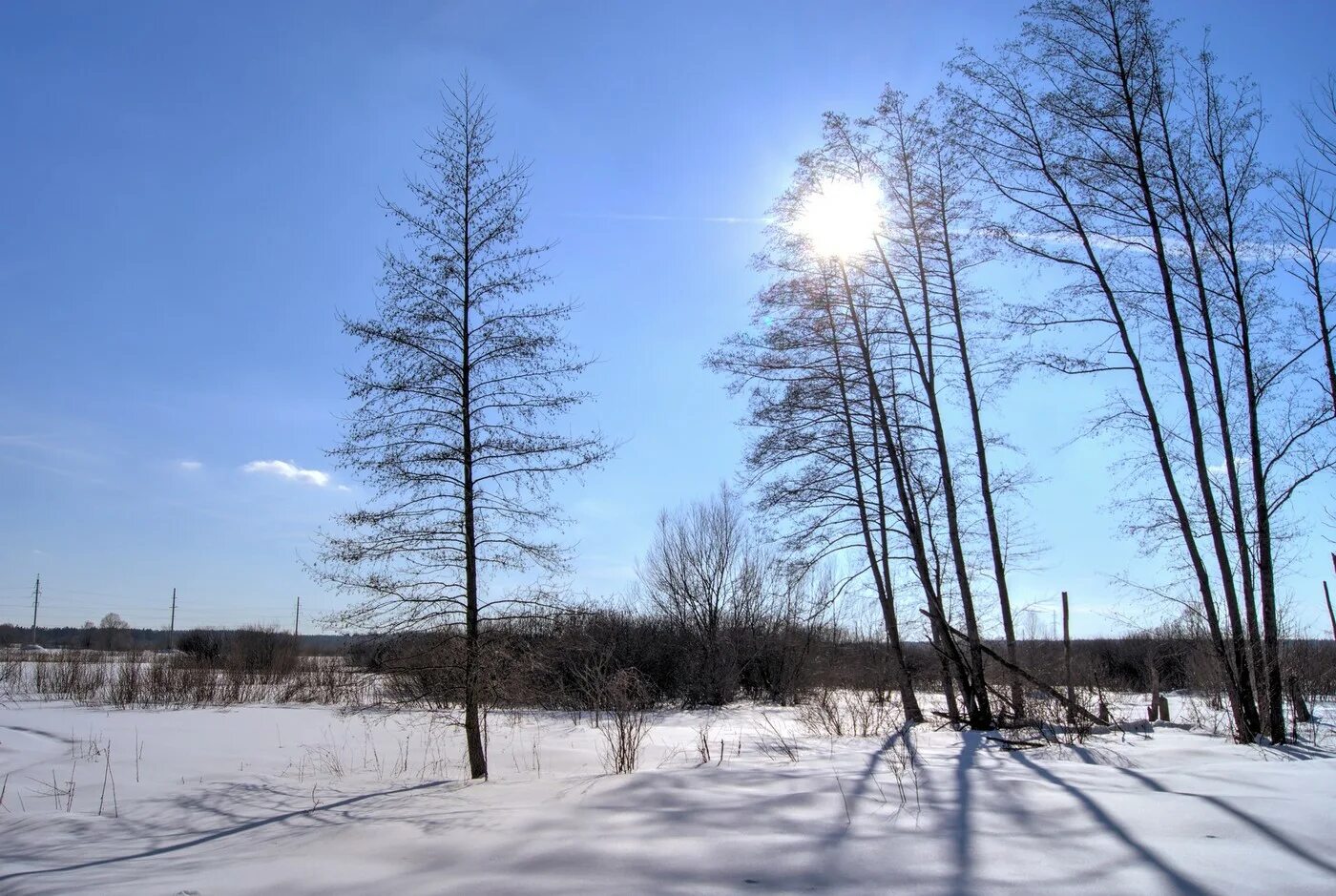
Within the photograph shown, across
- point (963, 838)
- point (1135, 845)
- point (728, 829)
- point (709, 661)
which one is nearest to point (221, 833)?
point (728, 829)

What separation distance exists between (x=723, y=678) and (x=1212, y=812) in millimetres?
21431

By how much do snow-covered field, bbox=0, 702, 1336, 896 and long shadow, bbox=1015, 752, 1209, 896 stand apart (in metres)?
0.02

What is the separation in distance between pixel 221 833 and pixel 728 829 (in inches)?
185

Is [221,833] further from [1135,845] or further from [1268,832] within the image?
[1268,832]

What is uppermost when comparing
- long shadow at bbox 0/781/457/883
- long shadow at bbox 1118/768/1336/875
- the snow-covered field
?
long shadow at bbox 1118/768/1336/875

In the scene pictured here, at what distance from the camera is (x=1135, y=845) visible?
402cm

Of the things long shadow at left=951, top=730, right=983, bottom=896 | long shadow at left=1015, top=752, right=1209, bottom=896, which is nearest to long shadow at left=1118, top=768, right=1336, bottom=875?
long shadow at left=1015, top=752, right=1209, bottom=896

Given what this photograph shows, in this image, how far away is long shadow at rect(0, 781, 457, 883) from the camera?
524 cm

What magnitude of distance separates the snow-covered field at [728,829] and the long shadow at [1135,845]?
0.7 inches

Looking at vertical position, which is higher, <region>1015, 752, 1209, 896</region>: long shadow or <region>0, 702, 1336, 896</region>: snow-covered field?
<region>1015, 752, 1209, 896</region>: long shadow

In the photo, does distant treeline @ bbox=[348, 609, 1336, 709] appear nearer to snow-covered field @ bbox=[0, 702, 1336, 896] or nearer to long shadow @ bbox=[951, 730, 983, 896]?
snow-covered field @ bbox=[0, 702, 1336, 896]

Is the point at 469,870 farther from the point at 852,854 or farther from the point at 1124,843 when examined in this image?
the point at 1124,843

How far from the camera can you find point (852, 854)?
409 centimetres

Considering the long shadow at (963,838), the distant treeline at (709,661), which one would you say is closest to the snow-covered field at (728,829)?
the long shadow at (963,838)
